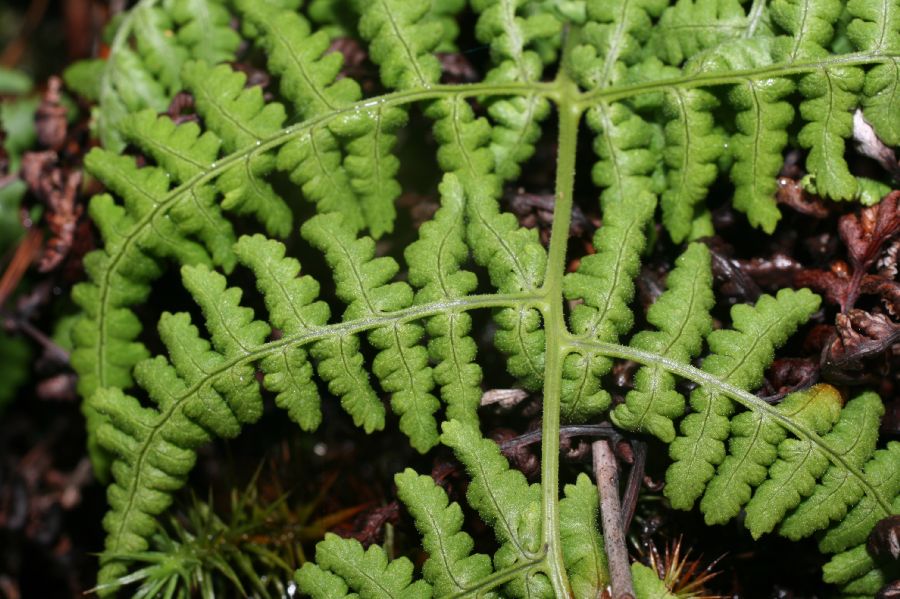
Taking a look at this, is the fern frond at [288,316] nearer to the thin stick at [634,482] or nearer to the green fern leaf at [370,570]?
the green fern leaf at [370,570]

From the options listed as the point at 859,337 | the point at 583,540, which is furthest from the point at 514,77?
the point at 583,540

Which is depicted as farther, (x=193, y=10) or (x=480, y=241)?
(x=193, y=10)

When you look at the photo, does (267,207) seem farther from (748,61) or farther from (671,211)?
(748,61)

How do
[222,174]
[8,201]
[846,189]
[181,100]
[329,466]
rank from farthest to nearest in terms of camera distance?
[8,201]
[329,466]
[181,100]
[222,174]
[846,189]

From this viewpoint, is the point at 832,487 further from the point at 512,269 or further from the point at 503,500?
the point at 512,269

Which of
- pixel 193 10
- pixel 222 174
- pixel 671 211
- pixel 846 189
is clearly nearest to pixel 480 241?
pixel 671 211

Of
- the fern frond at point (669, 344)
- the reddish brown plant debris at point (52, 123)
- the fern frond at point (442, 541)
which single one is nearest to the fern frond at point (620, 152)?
the fern frond at point (669, 344)
